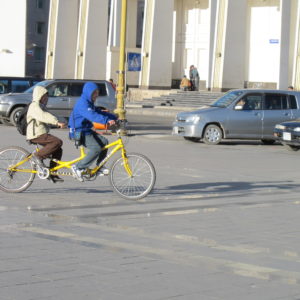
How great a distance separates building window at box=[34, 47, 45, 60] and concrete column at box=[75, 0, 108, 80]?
101 feet

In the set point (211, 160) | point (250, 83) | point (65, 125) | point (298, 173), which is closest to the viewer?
point (65, 125)

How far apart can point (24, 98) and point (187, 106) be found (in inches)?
756

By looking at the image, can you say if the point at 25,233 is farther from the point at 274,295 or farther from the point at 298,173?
the point at 298,173

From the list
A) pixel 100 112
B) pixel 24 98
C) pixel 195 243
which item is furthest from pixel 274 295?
pixel 24 98

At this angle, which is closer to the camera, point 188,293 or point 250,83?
point 188,293

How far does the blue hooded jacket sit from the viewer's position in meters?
12.6

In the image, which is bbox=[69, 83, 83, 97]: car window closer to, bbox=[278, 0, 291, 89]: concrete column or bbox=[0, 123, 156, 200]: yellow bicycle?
bbox=[0, 123, 156, 200]: yellow bicycle

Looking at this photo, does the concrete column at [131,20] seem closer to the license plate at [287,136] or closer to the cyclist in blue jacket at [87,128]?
the license plate at [287,136]

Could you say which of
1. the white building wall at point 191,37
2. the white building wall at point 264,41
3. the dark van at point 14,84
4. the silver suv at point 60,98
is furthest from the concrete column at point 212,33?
the silver suv at point 60,98

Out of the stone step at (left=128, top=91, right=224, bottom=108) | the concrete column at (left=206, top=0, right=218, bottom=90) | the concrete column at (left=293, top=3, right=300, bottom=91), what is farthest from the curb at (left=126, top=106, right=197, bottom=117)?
the concrete column at (left=293, top=3, right=300, bottom=91)

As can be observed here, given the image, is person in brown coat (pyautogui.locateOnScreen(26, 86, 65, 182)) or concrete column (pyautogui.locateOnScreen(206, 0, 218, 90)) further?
concrete column (pyautogui.locateOnScreen(206, 0, 218, 90))

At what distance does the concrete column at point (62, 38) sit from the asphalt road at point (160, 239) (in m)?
45.6

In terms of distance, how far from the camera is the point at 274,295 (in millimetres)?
6941

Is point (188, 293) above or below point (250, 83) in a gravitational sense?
below
